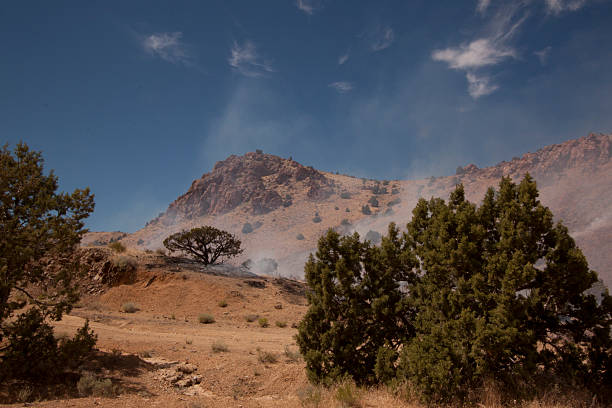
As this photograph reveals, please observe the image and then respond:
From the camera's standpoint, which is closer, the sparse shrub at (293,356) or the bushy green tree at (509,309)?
the bushy green tree at (509,309)

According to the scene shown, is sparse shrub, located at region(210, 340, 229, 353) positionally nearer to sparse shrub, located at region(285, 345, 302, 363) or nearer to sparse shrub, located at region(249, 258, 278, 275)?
sparse shrub, located at region(285, 345, 302, 363)

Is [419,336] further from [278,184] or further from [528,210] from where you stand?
[278,184]

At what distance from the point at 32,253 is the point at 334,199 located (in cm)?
8702

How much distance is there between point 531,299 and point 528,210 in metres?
1.94

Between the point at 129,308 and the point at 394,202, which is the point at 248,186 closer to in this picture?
the point at 394,202

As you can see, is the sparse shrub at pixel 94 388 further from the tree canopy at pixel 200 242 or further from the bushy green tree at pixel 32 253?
the tree canopy at pixel 200 242

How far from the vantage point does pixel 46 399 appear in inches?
297

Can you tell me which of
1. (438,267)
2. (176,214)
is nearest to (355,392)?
(438,267)

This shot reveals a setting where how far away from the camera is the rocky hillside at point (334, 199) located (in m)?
58.8

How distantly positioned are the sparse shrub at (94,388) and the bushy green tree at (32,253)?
38.1 inches

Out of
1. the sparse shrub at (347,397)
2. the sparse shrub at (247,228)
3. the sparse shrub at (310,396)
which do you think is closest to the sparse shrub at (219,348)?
the sparse shrub at (310,396)

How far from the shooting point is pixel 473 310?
7.50 metres

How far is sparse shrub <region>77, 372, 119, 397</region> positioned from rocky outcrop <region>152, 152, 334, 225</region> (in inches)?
3207

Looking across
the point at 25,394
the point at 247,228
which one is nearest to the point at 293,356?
the point at 25,394
